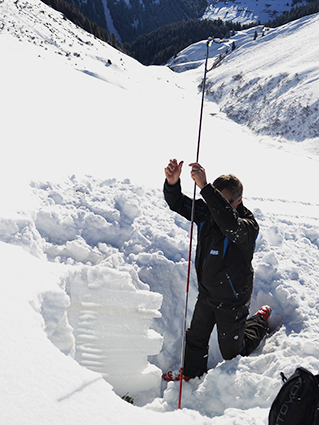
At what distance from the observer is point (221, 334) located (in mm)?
3469

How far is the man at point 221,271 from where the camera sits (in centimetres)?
314

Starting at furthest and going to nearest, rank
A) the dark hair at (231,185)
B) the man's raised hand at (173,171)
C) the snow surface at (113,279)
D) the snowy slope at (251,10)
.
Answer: the snowy slope at (251,10), the man's raised hand at (173,171), the dark hair at (231,185), the snow surface at (113,279)

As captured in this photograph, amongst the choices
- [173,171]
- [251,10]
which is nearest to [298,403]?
[173,171]

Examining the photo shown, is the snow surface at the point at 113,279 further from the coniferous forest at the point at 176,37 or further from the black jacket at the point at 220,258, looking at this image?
the coniferous forest at the point at 176,37

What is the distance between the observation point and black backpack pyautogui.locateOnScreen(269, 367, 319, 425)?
1.92m

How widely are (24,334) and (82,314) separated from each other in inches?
53.4

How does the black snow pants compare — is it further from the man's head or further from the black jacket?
the man's head

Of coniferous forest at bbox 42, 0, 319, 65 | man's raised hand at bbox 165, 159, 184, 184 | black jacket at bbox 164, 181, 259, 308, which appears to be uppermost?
coniferous forest at bbox 42, 0, 319, 65

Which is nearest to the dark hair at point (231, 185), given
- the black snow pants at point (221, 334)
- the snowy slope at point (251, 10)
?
the black snow pants at point (221, 334)

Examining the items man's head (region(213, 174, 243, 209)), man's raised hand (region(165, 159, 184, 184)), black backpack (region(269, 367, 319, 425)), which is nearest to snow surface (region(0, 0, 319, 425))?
black backpack (region(269, 367, 319, 425))

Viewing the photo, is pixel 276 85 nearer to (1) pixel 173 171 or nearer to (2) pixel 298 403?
(1) pixel 173 171

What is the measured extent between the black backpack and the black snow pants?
135 cm

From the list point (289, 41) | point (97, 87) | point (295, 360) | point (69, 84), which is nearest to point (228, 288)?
point (295, 360)

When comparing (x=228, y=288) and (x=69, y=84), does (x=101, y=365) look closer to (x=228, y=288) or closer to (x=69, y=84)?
(x=228, y=288)
